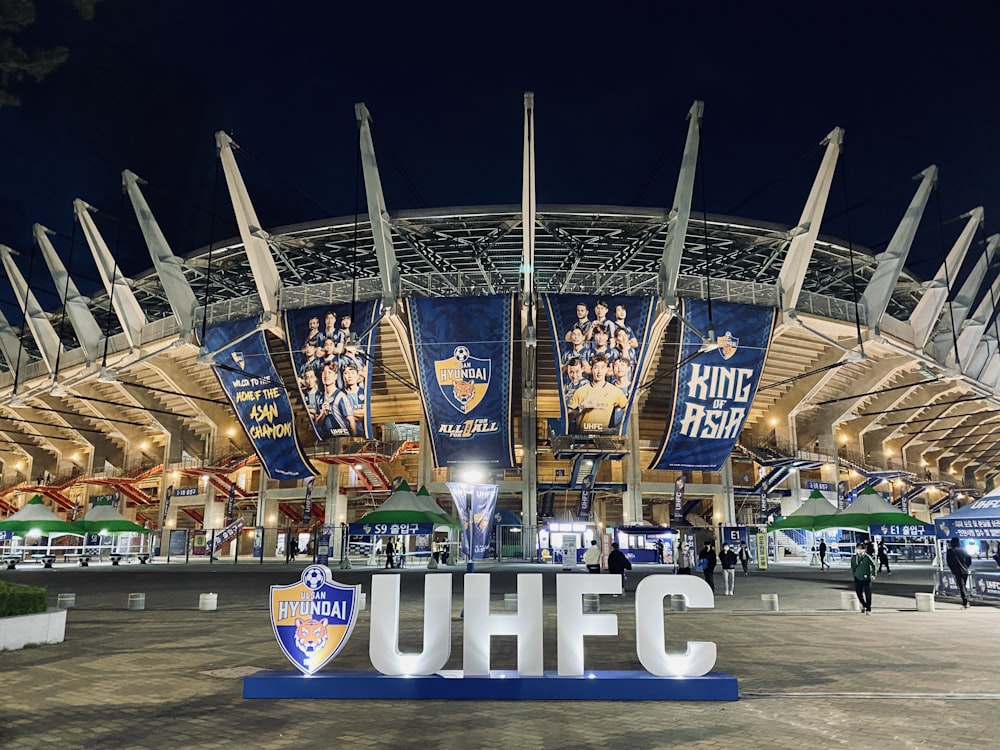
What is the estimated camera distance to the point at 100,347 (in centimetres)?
4278

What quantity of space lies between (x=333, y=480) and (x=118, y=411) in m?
21.9

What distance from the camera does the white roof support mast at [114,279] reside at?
38.7 metres

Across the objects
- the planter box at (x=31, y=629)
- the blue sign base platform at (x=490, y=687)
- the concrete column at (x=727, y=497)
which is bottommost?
the blue sign base platform at (x=490, y=687)

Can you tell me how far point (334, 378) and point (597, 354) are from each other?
Answer: 12902mm

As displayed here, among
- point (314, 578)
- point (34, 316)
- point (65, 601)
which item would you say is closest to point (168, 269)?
point (34, 316)

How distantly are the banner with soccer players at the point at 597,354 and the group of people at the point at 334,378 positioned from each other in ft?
32.4

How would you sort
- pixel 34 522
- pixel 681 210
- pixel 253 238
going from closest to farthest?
pixel 34 522, pixel 681 210, pixel 253 238

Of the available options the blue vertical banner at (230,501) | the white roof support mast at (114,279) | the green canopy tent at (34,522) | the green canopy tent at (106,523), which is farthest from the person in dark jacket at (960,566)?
the blue vertical banner at (230,501)

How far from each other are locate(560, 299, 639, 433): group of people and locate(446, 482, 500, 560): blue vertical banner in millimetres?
5466

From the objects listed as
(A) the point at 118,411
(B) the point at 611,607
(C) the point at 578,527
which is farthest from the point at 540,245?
(A) the point at 118,411

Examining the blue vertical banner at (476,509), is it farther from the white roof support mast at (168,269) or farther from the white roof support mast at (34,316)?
the white roof support mast at (34,316)

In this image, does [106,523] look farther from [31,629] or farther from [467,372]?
[31,629]

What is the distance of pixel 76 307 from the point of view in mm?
42656

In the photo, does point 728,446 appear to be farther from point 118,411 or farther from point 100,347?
point 118,411
